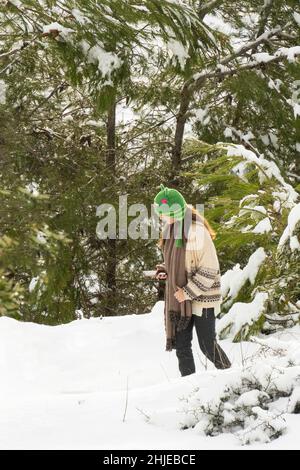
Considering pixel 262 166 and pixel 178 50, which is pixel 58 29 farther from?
pixel 262 166

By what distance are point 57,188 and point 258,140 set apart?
329 cm

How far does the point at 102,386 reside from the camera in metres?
5.56

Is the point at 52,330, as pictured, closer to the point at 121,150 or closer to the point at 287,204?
the point at 287,204

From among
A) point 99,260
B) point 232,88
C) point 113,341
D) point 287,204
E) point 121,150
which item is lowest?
point 113,341

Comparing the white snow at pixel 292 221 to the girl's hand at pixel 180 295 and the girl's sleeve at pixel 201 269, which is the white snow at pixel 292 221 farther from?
the girl's hand at pixel 180 295

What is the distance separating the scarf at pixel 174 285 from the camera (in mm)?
4676

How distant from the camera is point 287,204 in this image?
241 inches

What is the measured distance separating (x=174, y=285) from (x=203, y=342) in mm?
455

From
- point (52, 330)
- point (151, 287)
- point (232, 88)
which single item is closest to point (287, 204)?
point (52, 330)

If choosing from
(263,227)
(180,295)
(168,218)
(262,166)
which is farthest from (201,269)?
(262,166)

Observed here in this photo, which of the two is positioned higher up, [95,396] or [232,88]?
[232,88]

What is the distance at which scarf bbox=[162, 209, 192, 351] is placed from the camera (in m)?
4.68

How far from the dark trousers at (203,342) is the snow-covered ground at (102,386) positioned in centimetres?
11

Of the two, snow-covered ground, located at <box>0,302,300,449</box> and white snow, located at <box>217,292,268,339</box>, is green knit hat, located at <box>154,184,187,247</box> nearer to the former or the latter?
snow-covered ground, located at <box>0,302,300,449</box>
